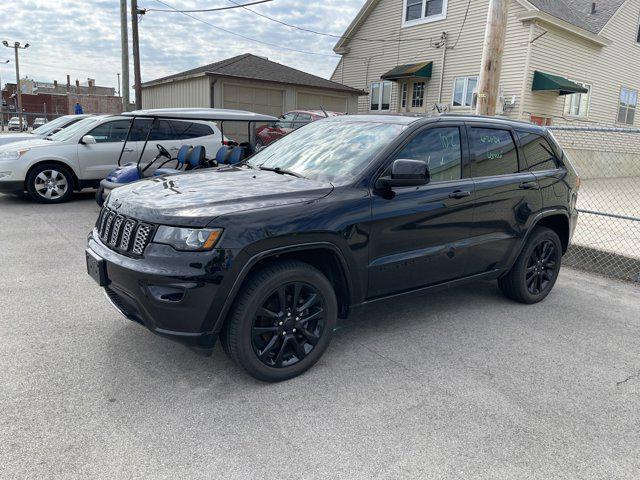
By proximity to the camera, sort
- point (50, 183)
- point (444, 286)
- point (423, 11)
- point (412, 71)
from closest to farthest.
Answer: point (444, 286) → point (50, 183) → point (412, 71) → point (423, 11)

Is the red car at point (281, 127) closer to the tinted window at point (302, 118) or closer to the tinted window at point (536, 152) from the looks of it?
the tinted window at point (302, 118)

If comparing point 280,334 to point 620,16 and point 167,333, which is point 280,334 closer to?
point 167,333

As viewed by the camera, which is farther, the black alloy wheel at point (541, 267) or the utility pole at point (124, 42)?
the utility pole at point (124, 42)

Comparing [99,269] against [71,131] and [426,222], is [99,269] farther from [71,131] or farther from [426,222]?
[71,131]

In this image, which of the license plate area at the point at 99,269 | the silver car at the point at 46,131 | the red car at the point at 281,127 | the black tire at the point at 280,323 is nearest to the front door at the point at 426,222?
the black tire at the point at 280,323

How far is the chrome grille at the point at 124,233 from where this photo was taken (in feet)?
9.69

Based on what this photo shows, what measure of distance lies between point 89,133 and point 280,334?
7.80m

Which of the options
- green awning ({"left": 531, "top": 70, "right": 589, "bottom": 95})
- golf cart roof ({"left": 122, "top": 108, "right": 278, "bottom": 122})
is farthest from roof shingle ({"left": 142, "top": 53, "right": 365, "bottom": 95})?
golf cart roof ({"left": 122, "top": 108, "right": 278, "bottom": 122})

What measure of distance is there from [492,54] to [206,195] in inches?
240

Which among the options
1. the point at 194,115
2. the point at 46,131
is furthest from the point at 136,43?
the point at 194,115

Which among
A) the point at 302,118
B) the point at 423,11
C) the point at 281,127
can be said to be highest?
the point at 423,11

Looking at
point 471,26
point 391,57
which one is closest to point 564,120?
point 471,26

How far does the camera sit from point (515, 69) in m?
15.4

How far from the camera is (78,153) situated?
9.12 metres
